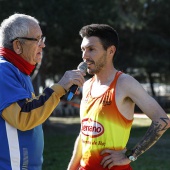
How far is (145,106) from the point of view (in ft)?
11.2

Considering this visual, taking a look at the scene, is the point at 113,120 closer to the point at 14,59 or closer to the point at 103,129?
the point at 103,129

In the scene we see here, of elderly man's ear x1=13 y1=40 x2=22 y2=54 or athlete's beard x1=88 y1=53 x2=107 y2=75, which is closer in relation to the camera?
elderly man's ear x1=13 y1=40 x2=22 y2=54

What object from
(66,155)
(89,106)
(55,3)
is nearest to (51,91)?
(89,106)

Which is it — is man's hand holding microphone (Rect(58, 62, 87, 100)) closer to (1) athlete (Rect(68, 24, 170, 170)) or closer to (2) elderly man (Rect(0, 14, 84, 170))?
(2) elderly man (Rect(0, 14, 84, 170))

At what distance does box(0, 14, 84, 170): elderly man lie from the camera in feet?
8.54

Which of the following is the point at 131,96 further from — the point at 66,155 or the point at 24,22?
the point at 66,155

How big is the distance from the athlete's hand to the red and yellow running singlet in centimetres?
4

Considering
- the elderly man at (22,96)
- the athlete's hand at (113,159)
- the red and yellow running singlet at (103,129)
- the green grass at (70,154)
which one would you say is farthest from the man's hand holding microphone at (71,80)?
the green grass at (70,154)

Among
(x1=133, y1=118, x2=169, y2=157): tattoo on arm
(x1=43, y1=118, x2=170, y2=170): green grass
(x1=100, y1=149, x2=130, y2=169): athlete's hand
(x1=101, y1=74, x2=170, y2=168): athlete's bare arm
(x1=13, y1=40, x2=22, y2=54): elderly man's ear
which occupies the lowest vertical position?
(x1=43, y1=118, x2=170, y2=170): green grass

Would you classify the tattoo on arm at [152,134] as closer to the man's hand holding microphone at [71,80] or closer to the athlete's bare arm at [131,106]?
the athlete's bare arm at [131,106]

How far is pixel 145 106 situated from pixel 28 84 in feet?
3.36

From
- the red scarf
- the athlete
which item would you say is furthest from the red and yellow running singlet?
the red scarf

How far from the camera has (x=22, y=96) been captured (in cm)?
261

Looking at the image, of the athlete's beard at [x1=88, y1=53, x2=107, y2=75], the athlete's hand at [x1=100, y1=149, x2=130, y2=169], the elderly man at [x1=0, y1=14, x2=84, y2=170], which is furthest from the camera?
the athlete's beard at [x1=88, y1=53, x2=107, y2=75]
